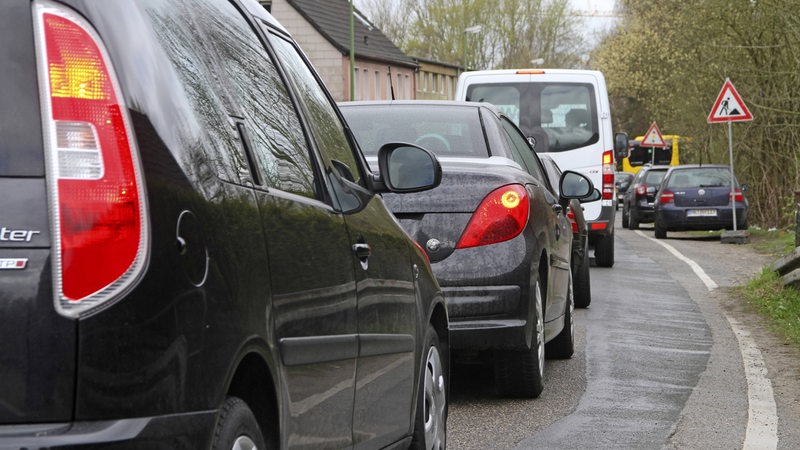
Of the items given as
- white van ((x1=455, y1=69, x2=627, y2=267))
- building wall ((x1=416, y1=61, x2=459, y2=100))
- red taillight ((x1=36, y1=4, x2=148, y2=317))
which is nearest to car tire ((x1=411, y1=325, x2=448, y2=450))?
red taillight ((x1=36, y1=4, x2=148, y2=317))

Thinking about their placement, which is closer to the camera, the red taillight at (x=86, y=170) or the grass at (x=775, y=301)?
the red taillight at (x=86, y=170)

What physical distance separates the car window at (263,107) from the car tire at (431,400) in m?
1.39

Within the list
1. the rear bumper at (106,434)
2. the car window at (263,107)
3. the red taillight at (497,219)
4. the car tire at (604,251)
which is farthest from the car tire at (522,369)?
the car tire at (604,251)

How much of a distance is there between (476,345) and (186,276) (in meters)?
4.62

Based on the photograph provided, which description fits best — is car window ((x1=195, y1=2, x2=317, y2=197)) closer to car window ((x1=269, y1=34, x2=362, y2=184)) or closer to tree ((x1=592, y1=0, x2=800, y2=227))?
Answer: car window ((x1=269, y1=34, x2=362, y2=184))

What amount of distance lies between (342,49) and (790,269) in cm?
6853

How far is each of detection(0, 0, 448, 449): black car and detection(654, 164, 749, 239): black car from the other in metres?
25.8

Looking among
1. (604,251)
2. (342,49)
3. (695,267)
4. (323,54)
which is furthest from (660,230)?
(323,54)

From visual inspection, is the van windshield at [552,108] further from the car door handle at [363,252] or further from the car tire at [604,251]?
the car door handle at [363,252]

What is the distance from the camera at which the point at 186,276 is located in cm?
273

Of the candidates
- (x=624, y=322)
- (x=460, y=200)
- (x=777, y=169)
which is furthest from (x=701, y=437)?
(x=777, y=169)

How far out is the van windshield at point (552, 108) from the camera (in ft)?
64.5

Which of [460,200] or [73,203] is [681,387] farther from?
[73,203]

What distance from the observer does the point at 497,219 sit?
7.37 meters
